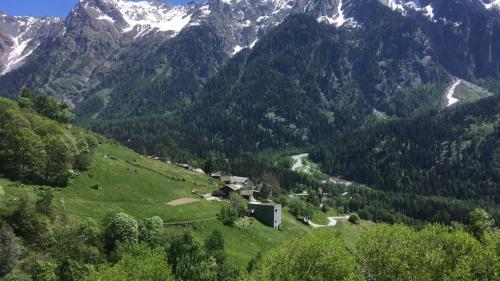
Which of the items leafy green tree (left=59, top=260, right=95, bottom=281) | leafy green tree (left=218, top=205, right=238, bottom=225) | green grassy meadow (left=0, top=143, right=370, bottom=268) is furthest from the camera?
leafy green tree (left=218, top=205, right=238, bottom=225)

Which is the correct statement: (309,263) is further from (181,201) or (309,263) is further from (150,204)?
(181,201)

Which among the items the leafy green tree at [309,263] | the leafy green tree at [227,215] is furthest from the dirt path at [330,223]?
the leafy green tree at [309,263]

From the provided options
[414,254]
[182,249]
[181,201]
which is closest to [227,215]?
[181,201]

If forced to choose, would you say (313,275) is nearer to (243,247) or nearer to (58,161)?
(243,247)

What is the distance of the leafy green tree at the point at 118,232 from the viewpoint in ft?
297

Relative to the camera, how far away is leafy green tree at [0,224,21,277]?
73.3m

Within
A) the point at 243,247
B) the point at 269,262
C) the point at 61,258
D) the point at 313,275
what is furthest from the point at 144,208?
the point at 313,275

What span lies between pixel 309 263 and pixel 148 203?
236ft

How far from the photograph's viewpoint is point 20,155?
113 m

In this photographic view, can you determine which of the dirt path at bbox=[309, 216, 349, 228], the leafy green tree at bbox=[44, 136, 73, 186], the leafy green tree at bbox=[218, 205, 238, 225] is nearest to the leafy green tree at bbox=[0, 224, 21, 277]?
the leafy green tree at bbox=[44, 136, 73, 186]

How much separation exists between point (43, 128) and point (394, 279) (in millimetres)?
107060

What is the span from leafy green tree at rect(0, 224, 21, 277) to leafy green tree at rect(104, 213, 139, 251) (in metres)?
17.9

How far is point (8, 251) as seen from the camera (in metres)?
74.1

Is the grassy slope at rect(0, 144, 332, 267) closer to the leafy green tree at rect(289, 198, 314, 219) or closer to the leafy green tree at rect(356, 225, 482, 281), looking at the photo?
the leafy green tree at rect(289, 198, 314, 219)
